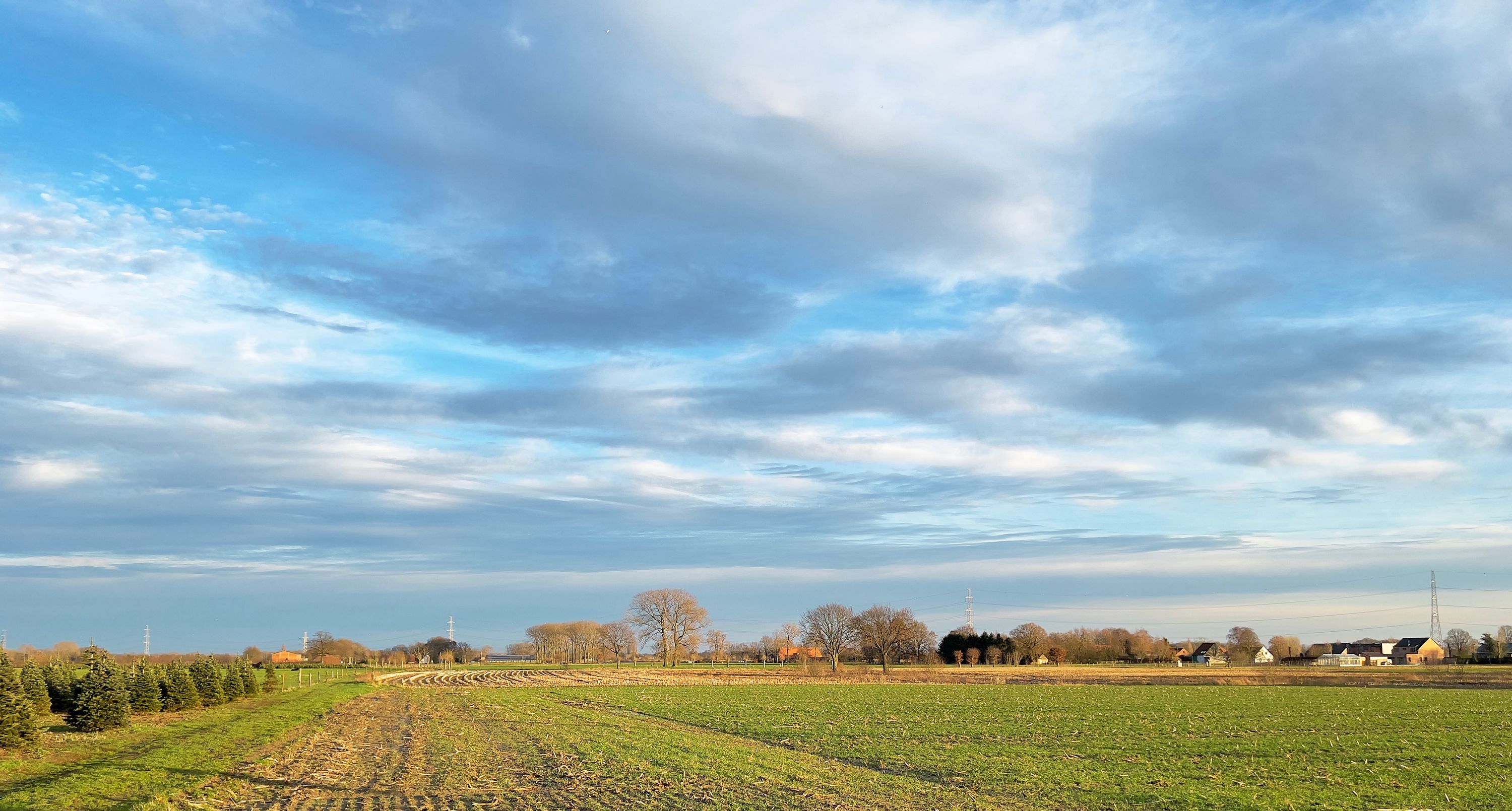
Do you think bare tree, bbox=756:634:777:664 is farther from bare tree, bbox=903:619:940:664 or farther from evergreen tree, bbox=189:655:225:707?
evergreen tree, bbox=189:655:225:707

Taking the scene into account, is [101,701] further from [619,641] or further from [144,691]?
[619,641]

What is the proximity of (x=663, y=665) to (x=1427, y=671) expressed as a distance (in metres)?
100

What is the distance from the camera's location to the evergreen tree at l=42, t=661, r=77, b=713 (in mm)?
39250

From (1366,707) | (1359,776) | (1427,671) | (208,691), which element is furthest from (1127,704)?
(1427,671)

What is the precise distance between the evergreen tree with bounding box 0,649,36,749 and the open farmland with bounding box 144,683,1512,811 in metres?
6.57

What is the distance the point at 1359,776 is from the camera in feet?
67.6

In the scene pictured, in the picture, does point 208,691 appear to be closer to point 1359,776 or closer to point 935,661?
point 1359,776

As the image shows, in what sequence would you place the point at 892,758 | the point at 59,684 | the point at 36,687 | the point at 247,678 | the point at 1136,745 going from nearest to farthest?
the point at 892,758 < the point at 1136,745 < the point at 36,687 < the point at 59,684 < the point at 247,678

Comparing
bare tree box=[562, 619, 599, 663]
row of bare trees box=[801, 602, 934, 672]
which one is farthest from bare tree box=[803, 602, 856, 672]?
bare tree box=[562, 619, 599, 663]

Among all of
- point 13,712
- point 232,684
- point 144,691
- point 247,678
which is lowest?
point 247,678

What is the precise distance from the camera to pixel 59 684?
3991cm

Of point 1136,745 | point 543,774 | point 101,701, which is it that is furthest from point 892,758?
point 101,701

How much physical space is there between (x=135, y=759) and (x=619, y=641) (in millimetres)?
158515

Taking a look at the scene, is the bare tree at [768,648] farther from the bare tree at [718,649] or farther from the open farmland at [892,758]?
the open farmland at [892,758]
